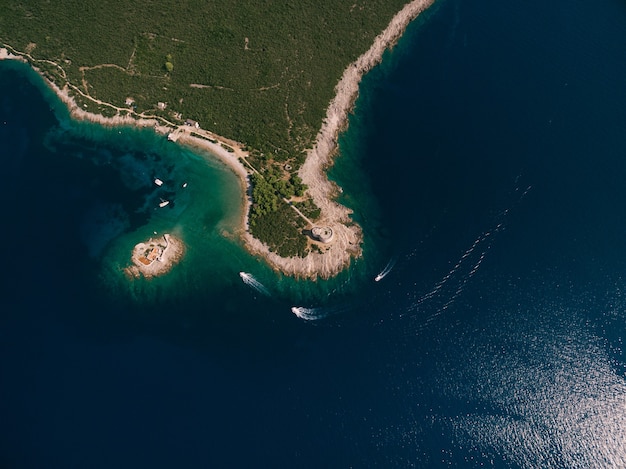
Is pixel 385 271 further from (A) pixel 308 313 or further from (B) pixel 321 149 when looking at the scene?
(B) pixel 321 149

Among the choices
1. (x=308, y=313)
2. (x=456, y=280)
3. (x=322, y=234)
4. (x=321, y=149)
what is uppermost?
(x=321, y=149)

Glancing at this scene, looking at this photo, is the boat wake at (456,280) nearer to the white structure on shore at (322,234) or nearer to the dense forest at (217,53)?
the white structure on shore at (322,234)

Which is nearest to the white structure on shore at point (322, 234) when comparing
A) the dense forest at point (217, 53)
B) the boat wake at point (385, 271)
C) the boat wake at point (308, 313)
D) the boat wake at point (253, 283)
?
the boat wake at point (385, 271)

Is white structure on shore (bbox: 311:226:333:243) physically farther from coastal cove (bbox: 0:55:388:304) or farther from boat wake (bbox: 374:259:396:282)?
boat wake (bbox: 374:259:396:282)

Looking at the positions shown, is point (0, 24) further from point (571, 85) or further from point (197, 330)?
point (571, 85)

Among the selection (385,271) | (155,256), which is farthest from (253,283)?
(385,271)

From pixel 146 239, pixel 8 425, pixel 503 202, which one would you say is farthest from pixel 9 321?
pixel 503 202

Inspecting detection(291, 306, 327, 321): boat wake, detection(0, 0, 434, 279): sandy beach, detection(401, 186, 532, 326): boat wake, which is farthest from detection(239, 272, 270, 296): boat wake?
detection(401, 186, 532, 326): boat wake
